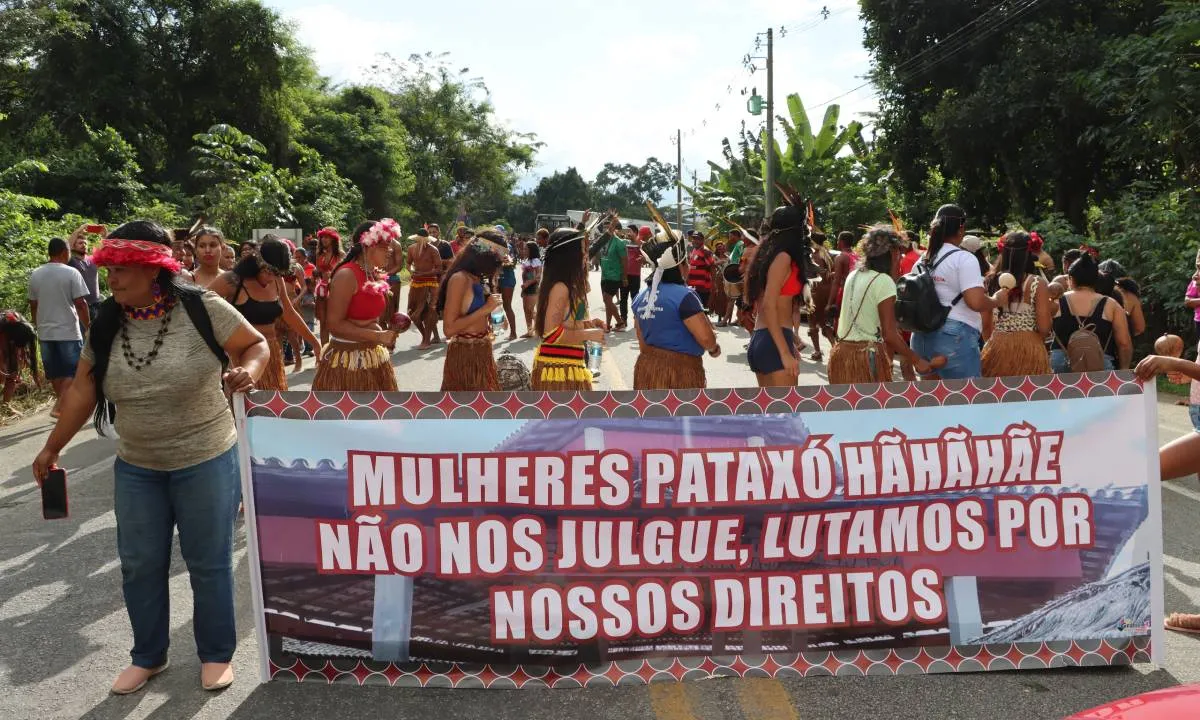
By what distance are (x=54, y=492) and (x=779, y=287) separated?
3864 millimetres

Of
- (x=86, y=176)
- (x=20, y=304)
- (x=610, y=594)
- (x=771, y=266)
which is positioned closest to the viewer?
(x=610, y=594)

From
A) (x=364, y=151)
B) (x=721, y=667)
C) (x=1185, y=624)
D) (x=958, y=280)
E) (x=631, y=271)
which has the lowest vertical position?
(x=1185, y=624)

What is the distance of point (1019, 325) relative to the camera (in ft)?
22.2

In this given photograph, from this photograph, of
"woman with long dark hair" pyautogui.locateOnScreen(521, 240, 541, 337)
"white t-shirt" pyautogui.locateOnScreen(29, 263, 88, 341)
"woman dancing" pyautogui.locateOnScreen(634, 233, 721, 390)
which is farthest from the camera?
"woman with long dark hair" pyautogui.locateOnScreen(521, 240, 541, 337)

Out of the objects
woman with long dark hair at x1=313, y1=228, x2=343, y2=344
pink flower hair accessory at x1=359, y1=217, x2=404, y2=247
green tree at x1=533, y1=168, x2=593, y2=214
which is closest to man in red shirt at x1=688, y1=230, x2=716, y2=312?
woman with long dark hair at x1=313, y1=228, x2=343, y2=344

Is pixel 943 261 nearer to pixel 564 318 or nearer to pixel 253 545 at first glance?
pixel 564 318

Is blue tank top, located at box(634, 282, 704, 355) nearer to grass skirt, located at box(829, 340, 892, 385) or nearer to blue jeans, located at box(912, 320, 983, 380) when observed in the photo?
grass skirt, located at box(829, 340, 892, 385)

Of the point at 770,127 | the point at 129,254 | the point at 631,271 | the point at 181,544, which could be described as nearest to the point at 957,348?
the point at 181,544

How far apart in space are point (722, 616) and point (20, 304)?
463 inches

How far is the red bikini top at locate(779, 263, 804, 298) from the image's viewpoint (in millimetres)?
5887

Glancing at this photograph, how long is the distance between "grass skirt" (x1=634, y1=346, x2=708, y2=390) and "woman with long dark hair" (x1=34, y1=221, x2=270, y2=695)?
2375 millimetres

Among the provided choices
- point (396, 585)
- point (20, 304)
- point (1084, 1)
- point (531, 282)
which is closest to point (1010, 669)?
point (396, 585)

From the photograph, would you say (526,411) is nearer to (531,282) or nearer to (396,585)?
(396,585)

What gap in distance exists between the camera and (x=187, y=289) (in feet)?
13.0
